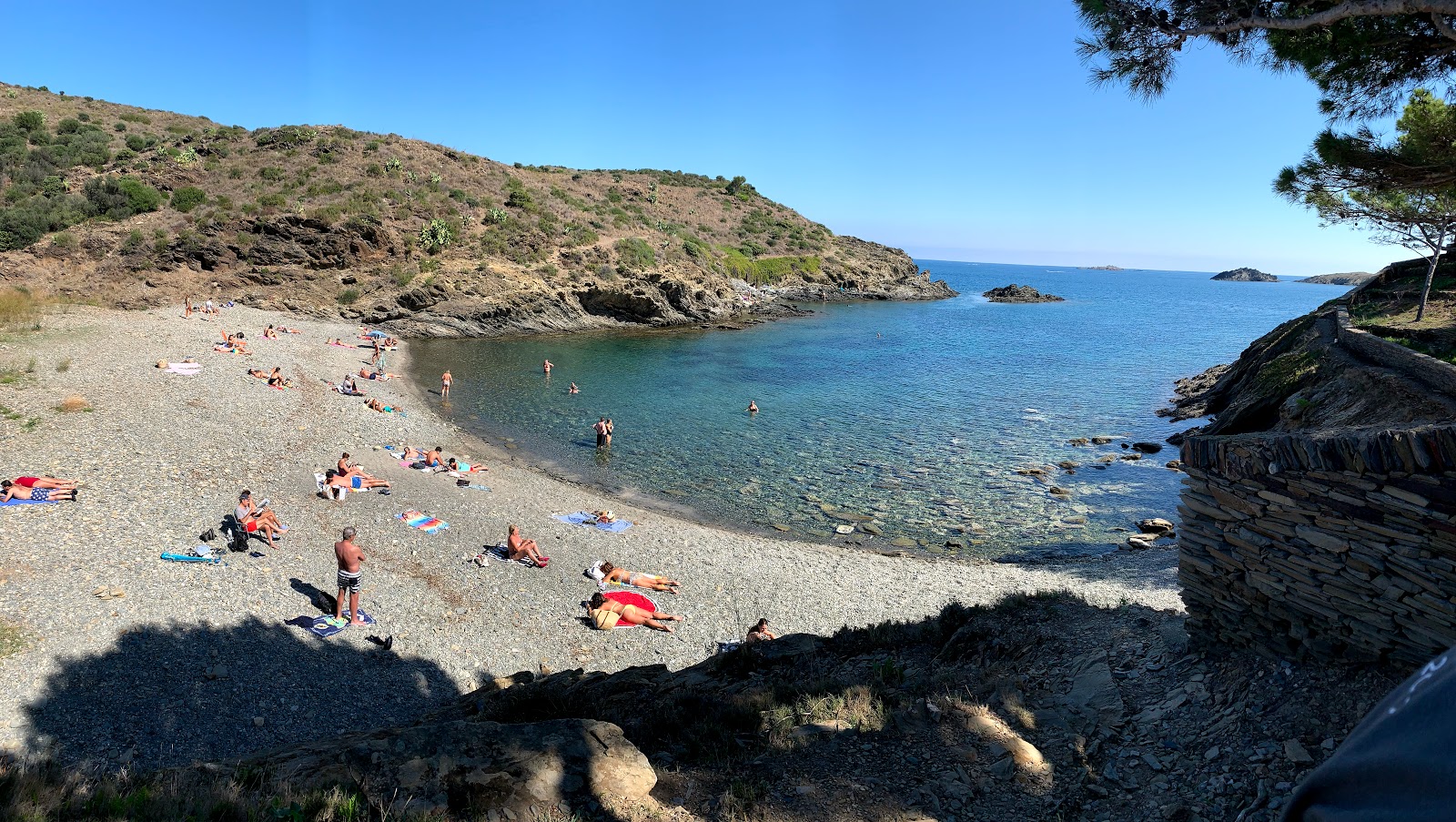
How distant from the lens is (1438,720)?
153 cm

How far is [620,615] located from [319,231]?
132ft

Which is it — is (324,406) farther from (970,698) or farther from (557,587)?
(970,698)

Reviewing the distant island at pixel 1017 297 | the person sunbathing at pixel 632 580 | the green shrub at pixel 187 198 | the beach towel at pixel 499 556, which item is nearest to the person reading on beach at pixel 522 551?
the beach towel at pixel 499 556

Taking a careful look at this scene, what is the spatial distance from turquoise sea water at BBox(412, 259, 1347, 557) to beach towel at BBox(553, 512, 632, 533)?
2610 mm

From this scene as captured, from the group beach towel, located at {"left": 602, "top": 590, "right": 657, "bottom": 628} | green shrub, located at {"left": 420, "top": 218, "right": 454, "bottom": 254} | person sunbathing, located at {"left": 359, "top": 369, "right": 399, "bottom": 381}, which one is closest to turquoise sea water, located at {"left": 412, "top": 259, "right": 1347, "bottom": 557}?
person sunbathing, located at {"left": 359, "top": 369, "right": 399, "bottom": 381}

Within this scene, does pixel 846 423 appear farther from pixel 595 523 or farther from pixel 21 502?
pixel 21 502

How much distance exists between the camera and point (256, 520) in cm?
1174

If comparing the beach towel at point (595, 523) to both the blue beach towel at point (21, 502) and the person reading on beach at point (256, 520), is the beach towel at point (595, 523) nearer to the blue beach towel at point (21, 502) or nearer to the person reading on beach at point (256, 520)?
the person reading on beach at point (256, 520)

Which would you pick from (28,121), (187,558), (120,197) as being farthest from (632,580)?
(28,121)

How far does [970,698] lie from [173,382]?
24.5 m

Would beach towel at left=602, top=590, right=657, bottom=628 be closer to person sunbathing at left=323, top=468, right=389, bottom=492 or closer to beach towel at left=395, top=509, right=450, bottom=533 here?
beach towel at left=395, top=509, right=450, bottom=533

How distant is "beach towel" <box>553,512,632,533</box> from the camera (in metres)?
15.1

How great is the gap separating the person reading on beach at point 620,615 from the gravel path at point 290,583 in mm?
218

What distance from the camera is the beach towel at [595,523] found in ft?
49.5
